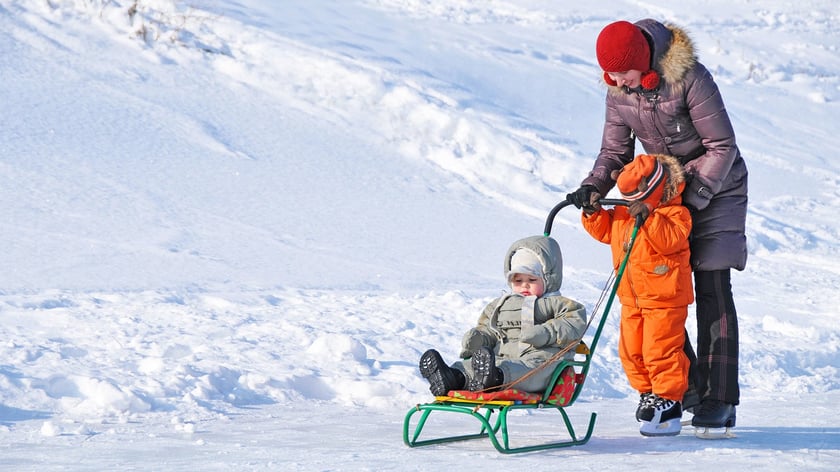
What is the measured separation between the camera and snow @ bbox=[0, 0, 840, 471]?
4.48m

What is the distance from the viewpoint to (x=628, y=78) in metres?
4.17

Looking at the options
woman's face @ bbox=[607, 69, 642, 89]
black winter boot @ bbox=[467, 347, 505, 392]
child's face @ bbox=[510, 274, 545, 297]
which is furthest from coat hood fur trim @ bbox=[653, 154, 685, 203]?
black winter boot @ bbox=[467, 347, 505, 392]

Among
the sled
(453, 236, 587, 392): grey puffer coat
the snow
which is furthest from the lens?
the snow

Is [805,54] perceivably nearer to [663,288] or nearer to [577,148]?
[577,148]

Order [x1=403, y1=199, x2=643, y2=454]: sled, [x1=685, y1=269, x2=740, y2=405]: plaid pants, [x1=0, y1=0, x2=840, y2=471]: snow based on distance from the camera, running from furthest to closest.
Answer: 1. [x1=0, y1=0, x2=840, y2=471]: snow
2. [x1=685, y1=269, x2=740, y2=405]: plaid pants
3. [x1=403, y1=199, x2=643, y2=454]: sled

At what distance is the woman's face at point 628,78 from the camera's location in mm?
4141

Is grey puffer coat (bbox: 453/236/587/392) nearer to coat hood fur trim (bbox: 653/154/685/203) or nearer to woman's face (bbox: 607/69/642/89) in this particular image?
coat hood fur trim (bbox: 653/154/685/203)

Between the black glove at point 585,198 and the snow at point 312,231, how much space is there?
0.94 metres

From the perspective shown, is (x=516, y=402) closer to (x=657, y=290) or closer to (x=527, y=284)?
(x=527, y=284)

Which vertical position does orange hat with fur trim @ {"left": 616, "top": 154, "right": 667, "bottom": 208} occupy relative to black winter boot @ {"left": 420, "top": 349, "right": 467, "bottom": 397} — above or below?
above

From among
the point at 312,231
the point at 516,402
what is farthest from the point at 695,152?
the point at 312,231

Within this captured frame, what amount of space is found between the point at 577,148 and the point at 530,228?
112 inches

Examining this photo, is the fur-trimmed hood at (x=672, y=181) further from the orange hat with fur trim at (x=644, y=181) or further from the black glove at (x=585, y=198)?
the black glove at (x=585, y=198)

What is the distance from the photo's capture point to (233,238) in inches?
333
